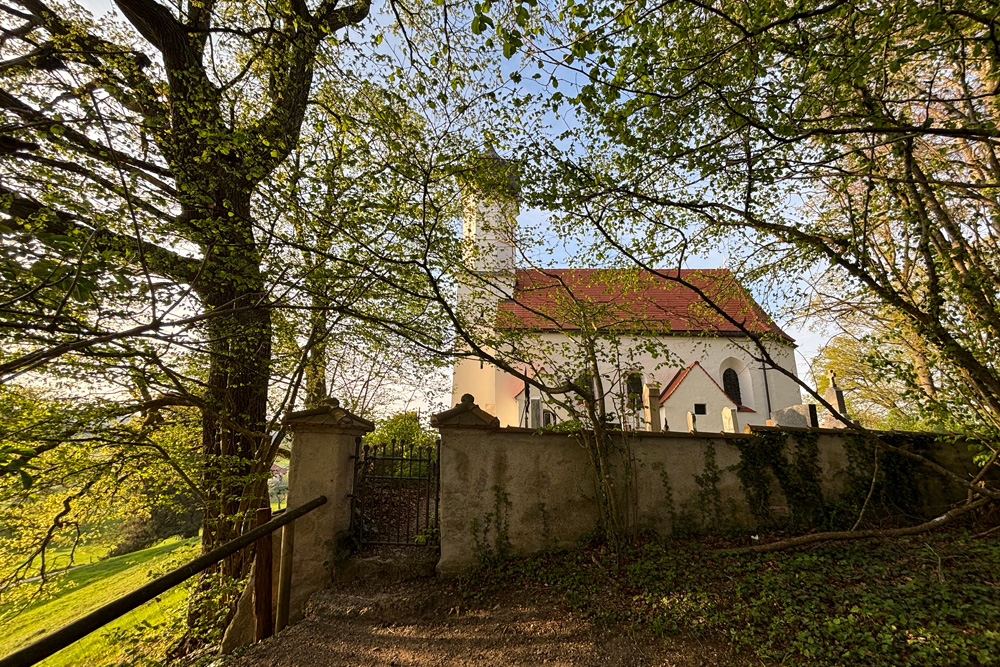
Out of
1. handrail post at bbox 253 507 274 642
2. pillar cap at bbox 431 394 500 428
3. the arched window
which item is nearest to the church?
pillar cap at bbox 431 394 500 428

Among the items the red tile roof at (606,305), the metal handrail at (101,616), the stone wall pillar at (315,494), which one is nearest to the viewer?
the metal handrail at (101,616)

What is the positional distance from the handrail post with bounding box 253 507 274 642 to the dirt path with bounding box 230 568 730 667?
695 millimetres

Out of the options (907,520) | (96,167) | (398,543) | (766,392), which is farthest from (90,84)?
(766,392)

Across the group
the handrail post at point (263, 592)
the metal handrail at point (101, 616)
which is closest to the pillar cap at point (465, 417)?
the handrail post at point (263, 592)

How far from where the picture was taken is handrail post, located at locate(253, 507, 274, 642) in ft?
15.8

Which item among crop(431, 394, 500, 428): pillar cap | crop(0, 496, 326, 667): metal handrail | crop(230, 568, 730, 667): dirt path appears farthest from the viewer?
crop(431, 394, 500, 428): pillar cap

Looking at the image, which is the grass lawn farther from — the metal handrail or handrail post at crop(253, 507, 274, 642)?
the metal handrail

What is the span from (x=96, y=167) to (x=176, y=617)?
19.0ft

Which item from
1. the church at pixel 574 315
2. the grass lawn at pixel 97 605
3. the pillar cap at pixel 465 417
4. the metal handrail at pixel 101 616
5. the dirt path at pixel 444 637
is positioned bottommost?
the grass lawn at pixel 97 605

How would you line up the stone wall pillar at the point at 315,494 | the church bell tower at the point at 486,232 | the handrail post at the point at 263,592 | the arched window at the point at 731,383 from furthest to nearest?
the arched window at the point at 731,383 → the church bell tower at the point at 486,232 → the stone wall pillar at the point at 315,494 → the handrail post at the point at 263,592

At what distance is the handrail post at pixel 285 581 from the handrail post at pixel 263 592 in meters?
0.12

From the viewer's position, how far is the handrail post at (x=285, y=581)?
15.3ft

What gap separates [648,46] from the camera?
3559 mm

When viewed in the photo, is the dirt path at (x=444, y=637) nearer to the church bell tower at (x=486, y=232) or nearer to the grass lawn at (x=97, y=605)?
the grass lawn at (x=97, y=605)
